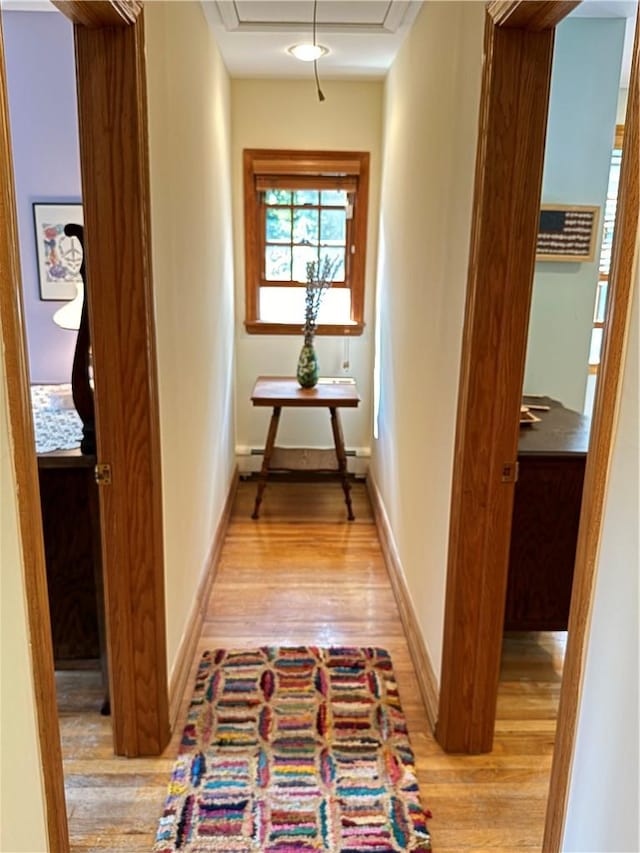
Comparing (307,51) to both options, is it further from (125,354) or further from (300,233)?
(125,354)

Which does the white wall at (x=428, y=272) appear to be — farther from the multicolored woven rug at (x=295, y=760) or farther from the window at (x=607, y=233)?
the window at (x=607, y=233)

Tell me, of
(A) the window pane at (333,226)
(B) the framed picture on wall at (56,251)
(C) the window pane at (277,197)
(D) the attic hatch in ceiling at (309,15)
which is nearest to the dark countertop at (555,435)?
(D) the attic hatch in ceiling at (309,15)

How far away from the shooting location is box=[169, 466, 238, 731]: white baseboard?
2090 millimetres

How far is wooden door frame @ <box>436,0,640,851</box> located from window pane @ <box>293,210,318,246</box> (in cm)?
237

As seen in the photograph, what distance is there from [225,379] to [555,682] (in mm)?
2146

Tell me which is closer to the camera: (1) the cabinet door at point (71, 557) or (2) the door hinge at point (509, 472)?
(2) the door hinge at point (509, 472)

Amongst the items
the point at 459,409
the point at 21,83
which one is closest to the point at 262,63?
the point at 21,83

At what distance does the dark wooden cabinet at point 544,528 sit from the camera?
7.04ft

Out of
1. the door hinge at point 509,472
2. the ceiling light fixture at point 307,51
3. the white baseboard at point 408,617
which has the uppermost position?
the ceiling light fixture at point 307,51

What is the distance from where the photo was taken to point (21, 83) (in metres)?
2.97

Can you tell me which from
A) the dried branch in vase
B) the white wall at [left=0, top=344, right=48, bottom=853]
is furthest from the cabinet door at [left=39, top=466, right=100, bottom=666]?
the dried branch in vase

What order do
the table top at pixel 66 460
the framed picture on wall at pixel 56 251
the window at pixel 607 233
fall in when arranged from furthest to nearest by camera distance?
the window at pixel 607 233 → the framed picture on wall at pixel 56 251 → the table top at pixel 66 460

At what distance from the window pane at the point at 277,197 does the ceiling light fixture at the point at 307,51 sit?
0.80 metres

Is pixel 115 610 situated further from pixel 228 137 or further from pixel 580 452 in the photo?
pixel 228 137
